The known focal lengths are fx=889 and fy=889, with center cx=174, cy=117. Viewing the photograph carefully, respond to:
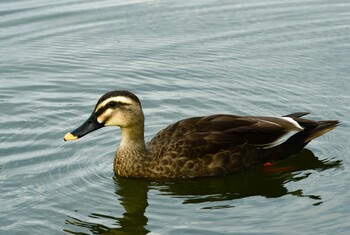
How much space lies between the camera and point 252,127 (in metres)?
11.4

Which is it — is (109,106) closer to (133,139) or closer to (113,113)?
(113,113)

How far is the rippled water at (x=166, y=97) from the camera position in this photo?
32.2 feet

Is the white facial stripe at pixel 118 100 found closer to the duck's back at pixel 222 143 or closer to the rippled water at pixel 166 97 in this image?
the duck's back at pixel 222 143

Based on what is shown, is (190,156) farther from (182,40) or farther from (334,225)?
(182,40)

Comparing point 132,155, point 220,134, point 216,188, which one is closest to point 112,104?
point 132,155

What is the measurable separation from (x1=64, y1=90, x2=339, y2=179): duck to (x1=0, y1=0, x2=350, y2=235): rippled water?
0.58 feet

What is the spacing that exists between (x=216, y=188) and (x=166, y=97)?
282 centimetres

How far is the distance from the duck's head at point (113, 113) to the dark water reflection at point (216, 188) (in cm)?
72

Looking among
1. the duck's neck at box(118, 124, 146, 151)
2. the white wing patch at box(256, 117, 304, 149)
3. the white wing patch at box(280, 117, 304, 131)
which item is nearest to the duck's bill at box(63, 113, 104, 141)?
the duck's neck at box(118, 124, 146, 151)

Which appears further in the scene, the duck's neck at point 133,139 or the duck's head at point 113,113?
the duck's neck at point 133,139

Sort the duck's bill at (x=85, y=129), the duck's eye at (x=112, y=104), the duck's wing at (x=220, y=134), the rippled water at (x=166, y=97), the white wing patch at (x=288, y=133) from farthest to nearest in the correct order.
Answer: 1. the white wing patch at (x=288, y=133)
2. the duck's wing at (x=220, y=134)
3. the duck's eye at (x=112, y=104)
4. the duck's bill at (x=85, y=129)
5. the rippled water at (x=166, y=97)

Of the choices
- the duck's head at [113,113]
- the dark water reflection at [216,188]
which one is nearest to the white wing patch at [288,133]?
the dark water reflection at [216,188]

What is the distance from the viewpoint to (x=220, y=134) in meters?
11.2

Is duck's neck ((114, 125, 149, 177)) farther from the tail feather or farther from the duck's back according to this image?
the tail feather
